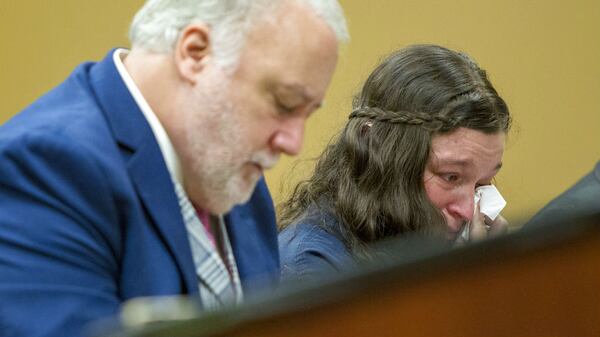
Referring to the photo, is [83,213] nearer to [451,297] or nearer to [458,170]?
[451,297]

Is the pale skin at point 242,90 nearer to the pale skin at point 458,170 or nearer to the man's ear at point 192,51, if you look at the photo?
the man's ear at point 192,51

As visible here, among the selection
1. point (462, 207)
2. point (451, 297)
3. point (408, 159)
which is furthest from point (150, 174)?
point (462, 207)

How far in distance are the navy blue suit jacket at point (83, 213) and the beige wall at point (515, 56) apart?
1928mm

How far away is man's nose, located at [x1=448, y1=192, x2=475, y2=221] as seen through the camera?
7.83ft

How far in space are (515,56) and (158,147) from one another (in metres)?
2.31

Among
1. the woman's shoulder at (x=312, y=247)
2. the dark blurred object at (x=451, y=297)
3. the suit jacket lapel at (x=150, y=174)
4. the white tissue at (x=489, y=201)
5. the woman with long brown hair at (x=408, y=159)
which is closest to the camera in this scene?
the dark blurred object at (x=451, y=297)

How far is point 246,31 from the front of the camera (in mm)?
1532

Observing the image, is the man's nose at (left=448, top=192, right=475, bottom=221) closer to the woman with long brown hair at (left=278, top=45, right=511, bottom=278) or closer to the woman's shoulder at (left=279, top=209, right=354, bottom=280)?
the woman with long brown hair at (left=278, top=45, right=511, bottom=278)

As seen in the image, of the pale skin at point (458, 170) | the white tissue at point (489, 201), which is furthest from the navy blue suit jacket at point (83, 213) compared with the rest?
the white tissue at point (489, 201)

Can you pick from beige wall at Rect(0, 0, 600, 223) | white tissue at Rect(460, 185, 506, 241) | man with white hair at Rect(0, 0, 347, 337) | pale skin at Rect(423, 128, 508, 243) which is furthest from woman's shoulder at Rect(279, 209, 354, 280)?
beige wall at Rect(0, 0, 600, 223)

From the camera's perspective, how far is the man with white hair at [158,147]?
1403 mm

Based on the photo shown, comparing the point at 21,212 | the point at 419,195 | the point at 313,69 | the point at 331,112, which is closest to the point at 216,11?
the point at 313,69

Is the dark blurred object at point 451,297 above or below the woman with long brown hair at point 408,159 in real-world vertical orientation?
above

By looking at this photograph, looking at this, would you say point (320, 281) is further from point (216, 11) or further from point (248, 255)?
point (248, 255)
